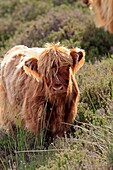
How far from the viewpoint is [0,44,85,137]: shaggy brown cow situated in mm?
5742

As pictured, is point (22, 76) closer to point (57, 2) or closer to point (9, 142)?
point (9, 142)

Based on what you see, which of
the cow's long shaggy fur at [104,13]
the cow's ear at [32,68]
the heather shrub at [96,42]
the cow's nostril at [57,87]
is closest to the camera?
the cow's nostril at [57,87]

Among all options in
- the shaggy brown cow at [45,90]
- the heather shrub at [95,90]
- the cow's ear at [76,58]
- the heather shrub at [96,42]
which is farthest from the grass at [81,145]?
the heather shrub at [96,42]

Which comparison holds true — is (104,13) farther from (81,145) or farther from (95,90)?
(81,145)

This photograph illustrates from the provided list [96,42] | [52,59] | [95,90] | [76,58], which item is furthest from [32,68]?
[96,42]

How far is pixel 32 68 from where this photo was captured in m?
5.83

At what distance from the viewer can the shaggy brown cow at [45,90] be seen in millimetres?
5742

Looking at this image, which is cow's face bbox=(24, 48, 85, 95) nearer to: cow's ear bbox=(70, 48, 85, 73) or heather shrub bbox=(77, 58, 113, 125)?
cow's ear bbox=(70, 48, 85, 73)

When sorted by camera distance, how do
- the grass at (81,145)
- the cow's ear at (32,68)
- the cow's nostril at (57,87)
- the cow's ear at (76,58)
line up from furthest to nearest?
the cow's ear at (76,58) < the cow's ear at (32,68) < the cow's nostril at (57,87) < the grass at (81,145)

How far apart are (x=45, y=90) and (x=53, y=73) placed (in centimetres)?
22

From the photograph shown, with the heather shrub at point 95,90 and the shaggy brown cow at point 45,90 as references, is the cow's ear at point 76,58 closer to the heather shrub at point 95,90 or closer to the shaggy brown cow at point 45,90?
the shaggy brown cow at point 45,90

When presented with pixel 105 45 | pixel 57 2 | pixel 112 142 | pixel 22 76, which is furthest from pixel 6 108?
pixel 57 2

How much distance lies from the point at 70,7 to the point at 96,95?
774cm

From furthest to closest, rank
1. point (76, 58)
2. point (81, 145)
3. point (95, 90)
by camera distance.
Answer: point (95, 90) → point (76, 58) → point (81, 145)
